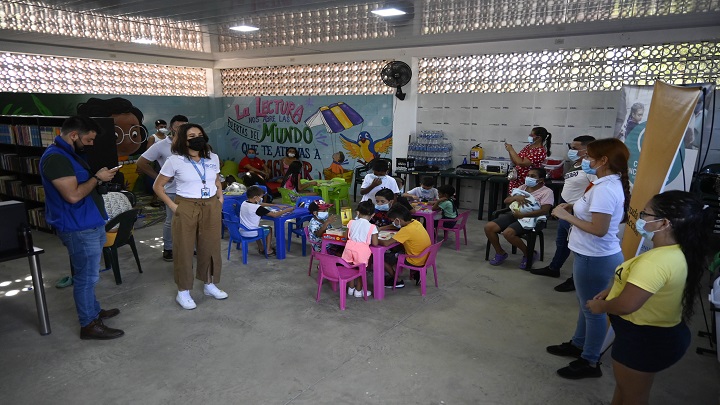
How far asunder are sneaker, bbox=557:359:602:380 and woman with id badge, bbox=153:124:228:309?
337cm

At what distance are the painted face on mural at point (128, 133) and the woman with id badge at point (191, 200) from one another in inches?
300

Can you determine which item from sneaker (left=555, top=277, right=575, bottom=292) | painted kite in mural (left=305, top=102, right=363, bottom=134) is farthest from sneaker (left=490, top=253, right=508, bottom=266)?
painted kite in mural (left=305, top=102, right=363, bottom=134)

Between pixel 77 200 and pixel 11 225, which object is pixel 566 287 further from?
pixel 11 225

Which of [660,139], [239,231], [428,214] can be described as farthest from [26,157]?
[660,139]

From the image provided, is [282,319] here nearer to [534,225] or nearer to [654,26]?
[534,225]

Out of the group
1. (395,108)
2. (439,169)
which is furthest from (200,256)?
(395,108)

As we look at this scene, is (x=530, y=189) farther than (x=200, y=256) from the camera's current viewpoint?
Yes

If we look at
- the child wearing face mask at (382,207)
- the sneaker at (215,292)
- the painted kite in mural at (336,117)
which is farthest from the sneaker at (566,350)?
the painted kite in mural at (336,117)

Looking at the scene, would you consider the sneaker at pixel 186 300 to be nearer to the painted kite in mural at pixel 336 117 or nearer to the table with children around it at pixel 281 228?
the table with children around it at pixel 281 228

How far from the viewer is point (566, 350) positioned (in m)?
3.93

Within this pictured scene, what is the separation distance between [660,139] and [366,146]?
728 centimetres

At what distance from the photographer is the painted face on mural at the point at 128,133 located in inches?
437

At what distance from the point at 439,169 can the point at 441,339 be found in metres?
5.56

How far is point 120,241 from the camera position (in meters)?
5.50
